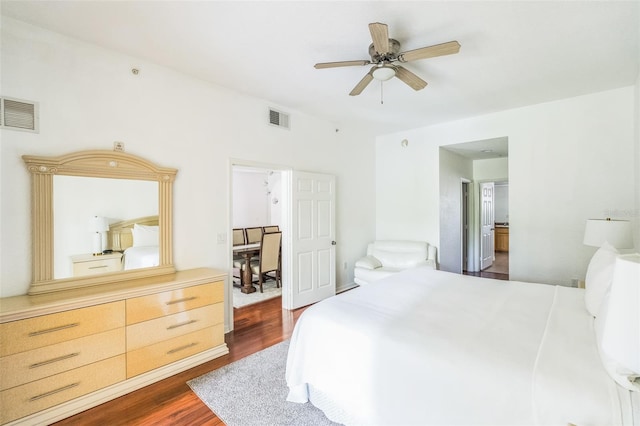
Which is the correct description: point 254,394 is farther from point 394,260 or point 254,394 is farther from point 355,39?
point 394,260

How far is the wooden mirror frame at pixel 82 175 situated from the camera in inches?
82.7

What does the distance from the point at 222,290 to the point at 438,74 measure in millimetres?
3166

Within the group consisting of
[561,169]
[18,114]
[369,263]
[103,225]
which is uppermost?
[18,114]

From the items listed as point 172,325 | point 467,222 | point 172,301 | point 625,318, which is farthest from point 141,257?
point 467,222

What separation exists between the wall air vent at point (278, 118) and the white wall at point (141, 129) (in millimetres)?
83

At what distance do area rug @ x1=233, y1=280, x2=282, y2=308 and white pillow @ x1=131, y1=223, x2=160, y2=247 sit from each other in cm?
181

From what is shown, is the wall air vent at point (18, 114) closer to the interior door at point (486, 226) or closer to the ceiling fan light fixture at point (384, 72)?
the ceiling fan light fixture at point (384, 72)

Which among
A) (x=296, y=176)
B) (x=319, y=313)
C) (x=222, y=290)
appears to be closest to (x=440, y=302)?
(x=319, y=313)

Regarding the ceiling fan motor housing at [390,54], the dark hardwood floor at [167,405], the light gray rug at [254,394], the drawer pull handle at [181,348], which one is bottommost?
the dark hardwood floor at [167,405]

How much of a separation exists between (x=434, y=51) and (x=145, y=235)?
295 cm

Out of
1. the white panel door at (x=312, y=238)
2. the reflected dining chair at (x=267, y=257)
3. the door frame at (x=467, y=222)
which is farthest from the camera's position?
the door frame at (x=467, y=222)

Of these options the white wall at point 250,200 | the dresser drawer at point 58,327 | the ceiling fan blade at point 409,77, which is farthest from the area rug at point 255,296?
the ceiling fan blade at point 409,77

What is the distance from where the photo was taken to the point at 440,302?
2135 mm

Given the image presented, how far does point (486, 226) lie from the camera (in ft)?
22.7
